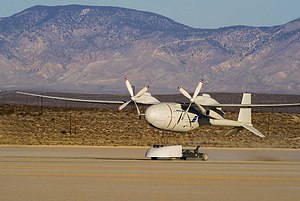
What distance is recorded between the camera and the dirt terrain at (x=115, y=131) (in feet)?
260

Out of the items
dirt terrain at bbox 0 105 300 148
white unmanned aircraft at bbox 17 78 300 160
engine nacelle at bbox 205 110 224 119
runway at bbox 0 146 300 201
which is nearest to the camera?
runway at bbox 0 146 300 201

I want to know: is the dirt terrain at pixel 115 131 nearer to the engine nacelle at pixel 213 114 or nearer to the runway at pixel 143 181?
the engine nacelle at pixel 213 114

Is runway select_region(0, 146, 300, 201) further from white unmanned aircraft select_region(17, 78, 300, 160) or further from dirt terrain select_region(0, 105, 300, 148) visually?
dirt terrain select_region(0, 105, 300, 148)

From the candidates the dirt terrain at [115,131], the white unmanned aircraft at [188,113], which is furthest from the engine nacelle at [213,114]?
the dirt terrain at [115,131]

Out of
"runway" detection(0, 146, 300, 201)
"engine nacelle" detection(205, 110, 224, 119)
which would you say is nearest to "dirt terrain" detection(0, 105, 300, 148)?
"engine nacelle" detection(205, 110, 224, 119)

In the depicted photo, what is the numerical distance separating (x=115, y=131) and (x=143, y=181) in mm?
55905

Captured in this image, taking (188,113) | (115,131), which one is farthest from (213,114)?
(115,131)

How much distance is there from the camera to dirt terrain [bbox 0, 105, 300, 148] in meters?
79.2

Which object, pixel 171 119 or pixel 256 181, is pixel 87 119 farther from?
pixel 256 181

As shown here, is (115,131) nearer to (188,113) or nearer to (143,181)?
(188,113)

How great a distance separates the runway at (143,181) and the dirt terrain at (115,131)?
30940 mm

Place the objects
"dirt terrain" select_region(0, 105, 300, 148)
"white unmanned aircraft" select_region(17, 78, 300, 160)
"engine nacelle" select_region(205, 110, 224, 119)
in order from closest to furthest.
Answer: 1. "white unmanned aircraft" select_region(17, 78, 300, 160)
2. "engine nacelle" select_region(205, 110, 224, 119)
3. "dirt terrain" select_region(0, 105, 300, 148)

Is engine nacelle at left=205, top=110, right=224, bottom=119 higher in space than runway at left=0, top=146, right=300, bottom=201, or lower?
higher

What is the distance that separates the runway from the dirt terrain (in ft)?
102
